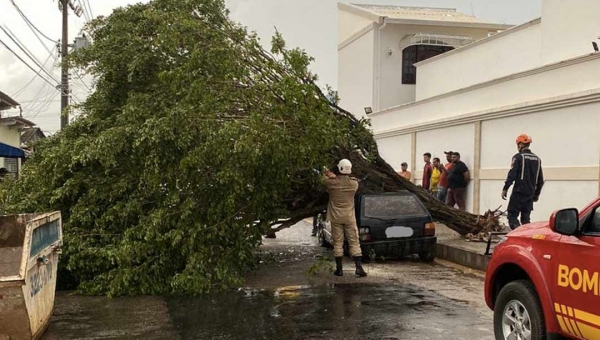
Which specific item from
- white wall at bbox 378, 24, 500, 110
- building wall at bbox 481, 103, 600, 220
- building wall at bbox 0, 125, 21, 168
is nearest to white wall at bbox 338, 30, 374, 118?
white wall at bbox 378, 24, 500, 110

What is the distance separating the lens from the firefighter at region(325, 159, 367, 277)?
8.97m

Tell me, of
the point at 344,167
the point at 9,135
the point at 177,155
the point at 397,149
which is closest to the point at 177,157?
the point at 177,155

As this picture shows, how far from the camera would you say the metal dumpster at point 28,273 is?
4965mm

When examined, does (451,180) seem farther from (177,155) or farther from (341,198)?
(177,155)

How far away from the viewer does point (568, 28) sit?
43.2 feet

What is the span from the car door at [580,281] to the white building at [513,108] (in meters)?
7.31

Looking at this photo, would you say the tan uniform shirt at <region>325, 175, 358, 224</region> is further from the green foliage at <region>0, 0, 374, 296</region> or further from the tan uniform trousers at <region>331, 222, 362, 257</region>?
the green foliage at <region>0, 0, 374, 296</region>

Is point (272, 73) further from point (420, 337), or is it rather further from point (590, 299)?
point (590, 299)

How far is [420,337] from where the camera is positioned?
18.6 feet

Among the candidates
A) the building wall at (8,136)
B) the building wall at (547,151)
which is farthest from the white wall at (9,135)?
the building wall at (547,151)

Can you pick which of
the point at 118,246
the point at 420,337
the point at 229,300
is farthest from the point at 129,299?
the point at 420,337

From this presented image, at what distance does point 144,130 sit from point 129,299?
7.62 ft

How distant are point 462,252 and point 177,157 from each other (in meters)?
5.38

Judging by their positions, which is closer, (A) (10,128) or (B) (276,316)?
(B) (276,316)
